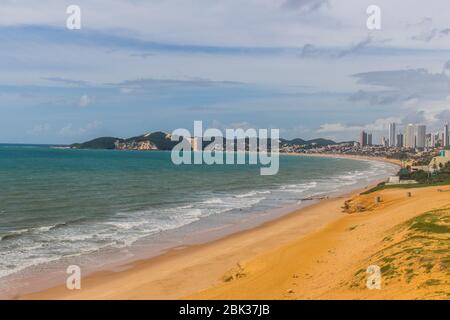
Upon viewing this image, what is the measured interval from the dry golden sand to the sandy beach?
0.03 m

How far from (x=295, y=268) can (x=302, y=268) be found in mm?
290

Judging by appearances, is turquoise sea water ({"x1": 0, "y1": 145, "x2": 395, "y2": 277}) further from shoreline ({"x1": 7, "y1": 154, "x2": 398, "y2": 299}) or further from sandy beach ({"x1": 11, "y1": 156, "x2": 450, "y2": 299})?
sandy beach ({"x1": 11, "y1": 156, "x2": 450, "y2": 299})

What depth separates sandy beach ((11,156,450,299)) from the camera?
14.0m

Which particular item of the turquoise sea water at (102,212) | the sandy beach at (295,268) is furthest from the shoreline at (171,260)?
the turquoise sea water at (102,212)

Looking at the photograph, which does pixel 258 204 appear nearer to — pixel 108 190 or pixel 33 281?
pixel 108 190

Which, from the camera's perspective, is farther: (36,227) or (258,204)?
(258,204)

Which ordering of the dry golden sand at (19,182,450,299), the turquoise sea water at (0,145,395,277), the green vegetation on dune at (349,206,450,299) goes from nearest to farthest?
1. the green vegetation on dune at (349,206,450,299)
2. the dry golden sand at (19,182,450,299)
3. the turquoise sea water at (0,145,395,277)

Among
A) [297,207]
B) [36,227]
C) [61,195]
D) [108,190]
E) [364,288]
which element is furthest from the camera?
[108,190]

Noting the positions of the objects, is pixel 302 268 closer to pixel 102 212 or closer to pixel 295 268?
pixel 295 268

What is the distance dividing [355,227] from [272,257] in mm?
9021

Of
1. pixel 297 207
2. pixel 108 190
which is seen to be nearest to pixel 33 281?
pixel 297 207

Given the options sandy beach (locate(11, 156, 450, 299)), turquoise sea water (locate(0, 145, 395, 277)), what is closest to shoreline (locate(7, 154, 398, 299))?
sandy beach (locate(11, 156, 450, 299))

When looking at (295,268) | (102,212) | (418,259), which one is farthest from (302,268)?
(102,212)

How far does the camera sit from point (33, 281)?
61.7ft
